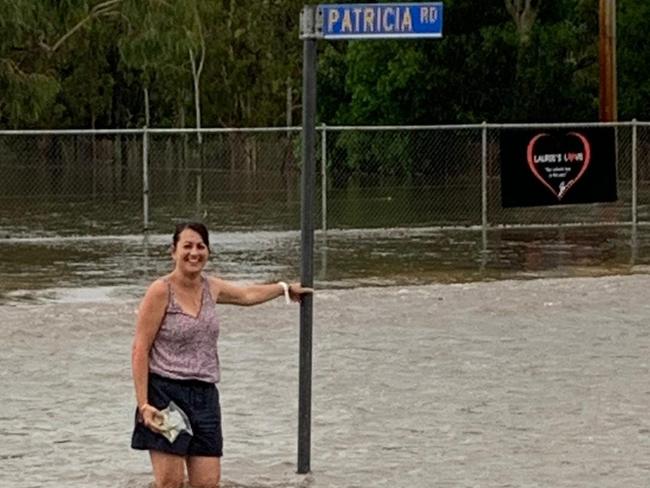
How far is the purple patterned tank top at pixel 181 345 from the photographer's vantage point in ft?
25.5

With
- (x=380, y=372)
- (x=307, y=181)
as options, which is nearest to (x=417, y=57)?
(x=380, y=372)

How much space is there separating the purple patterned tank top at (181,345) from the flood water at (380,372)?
95 centimetres

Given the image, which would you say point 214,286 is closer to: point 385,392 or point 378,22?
point 378,22

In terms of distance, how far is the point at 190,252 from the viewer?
7.74 meters

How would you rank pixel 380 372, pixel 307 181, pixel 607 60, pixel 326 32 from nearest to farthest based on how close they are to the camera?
pixel 326 32, pixel 307 181, pixel 380 372, pixel 607 60

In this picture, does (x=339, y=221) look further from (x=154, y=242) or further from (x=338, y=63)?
(x=338, y=63)

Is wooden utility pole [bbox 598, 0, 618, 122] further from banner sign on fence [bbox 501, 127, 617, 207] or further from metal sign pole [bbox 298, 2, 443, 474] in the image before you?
metal sign pole [bbox 298, 2, 443, 474]

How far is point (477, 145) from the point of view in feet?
151

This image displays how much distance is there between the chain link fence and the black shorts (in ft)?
49.4

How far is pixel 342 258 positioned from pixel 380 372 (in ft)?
30.2

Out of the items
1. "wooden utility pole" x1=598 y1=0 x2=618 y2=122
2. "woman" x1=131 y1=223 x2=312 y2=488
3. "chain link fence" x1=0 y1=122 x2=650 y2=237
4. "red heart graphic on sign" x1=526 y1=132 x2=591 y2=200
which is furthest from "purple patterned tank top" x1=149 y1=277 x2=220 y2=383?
"wooden utility pole" x1=598 y1=0 x2=618 y2=122

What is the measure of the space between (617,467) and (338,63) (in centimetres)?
5234

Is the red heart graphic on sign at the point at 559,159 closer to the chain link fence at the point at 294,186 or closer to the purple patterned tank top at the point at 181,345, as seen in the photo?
the chain link fence at the point at 294,186

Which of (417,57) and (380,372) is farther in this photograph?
(417,57)
